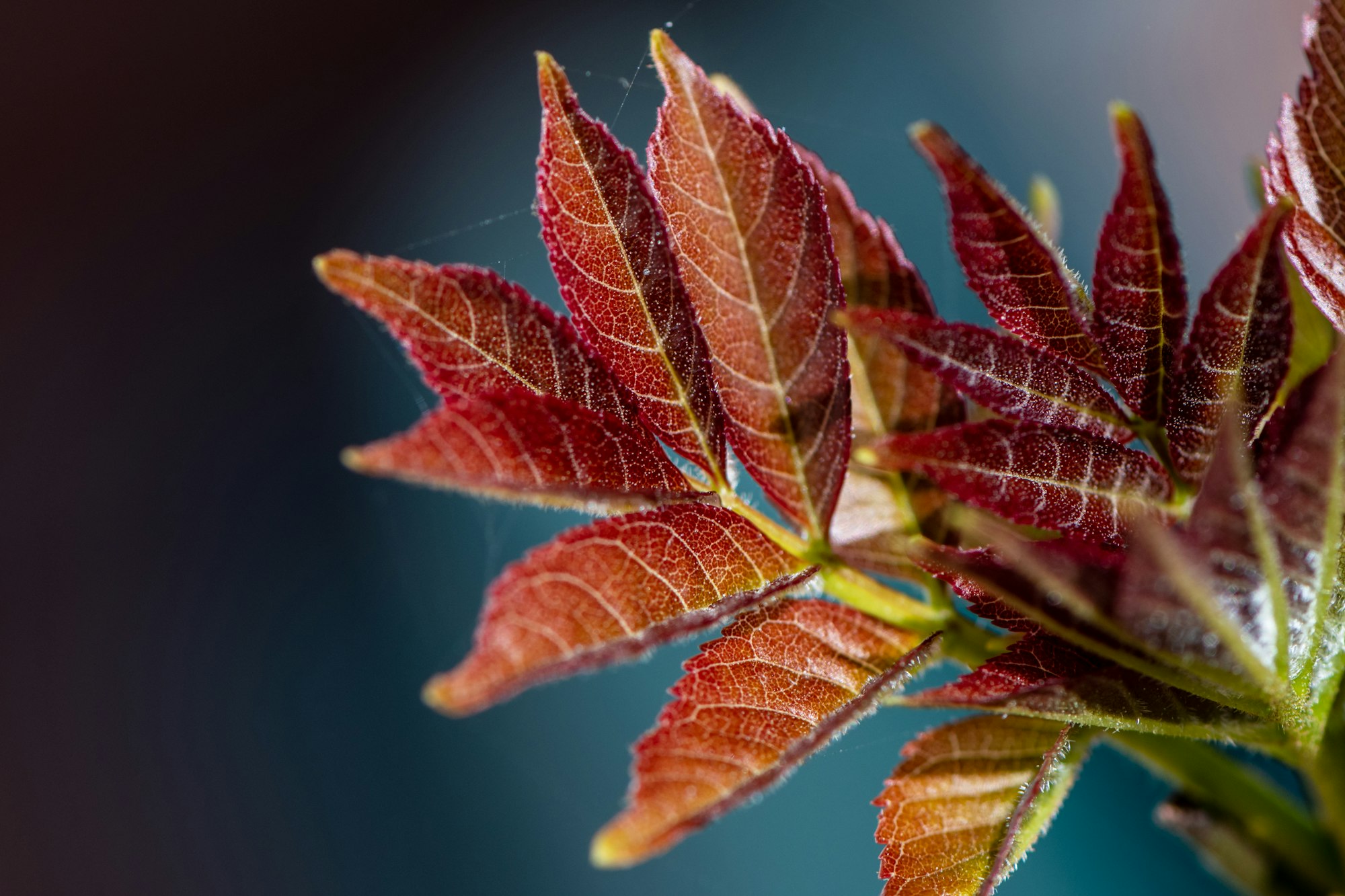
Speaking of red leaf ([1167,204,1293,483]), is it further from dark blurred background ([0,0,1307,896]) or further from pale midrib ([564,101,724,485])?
dark blurred background ([0,0,1307,896])

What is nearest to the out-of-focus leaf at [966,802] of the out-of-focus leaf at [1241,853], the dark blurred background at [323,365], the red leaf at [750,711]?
the red leaf at [750,711]

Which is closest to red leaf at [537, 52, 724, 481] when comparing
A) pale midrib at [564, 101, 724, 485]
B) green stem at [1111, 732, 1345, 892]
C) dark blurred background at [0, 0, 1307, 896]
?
pale midrib at [564, 101, 724, 485]

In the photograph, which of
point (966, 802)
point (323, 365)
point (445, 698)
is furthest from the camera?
point (323, 365)

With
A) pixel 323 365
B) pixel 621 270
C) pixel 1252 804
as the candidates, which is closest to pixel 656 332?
pixel 621 270

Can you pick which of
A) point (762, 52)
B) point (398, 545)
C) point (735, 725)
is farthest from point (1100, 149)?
point (735, 725)

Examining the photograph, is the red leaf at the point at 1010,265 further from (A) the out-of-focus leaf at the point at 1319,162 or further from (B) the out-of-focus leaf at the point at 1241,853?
(B) the out-of-focus leaf at the point at 1241,853

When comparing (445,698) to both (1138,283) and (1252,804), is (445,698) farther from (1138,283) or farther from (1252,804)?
(1252,804)

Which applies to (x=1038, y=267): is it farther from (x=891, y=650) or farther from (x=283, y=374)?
(x=283, y=374)
